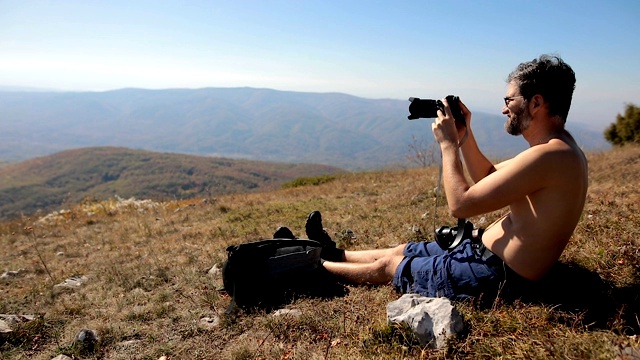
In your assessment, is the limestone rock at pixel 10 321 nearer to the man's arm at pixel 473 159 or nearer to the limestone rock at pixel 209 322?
the limestone rock at pixel 209 322

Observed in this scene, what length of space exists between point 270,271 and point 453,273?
1.92 meters

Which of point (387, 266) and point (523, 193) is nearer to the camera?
point (523, 193)

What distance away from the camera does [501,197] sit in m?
2.69

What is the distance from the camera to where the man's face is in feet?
9.53

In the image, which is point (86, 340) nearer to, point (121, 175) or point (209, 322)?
point (209, 322)

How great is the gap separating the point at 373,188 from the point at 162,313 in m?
8.79

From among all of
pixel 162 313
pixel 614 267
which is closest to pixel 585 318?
pixel 614 267

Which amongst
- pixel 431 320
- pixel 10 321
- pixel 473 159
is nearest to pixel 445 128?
pixel 473 159

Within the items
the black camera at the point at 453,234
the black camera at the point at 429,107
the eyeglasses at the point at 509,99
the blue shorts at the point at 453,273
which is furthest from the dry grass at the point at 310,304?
the black camera at the point at 429,107

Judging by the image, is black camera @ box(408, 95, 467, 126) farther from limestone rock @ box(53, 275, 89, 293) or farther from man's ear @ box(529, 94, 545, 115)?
limestone rock @ box(53, 275, 89, 293)

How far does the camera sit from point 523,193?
8.66 ft

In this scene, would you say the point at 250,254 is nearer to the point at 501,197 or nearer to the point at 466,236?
the point at 466,236

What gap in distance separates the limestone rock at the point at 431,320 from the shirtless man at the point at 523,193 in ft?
1.59

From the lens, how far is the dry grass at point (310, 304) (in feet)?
8.77
